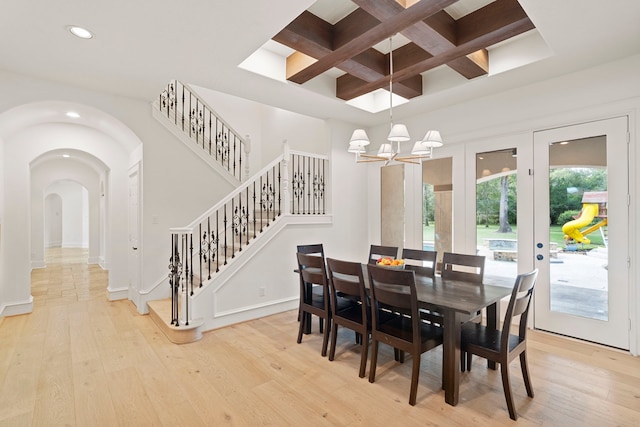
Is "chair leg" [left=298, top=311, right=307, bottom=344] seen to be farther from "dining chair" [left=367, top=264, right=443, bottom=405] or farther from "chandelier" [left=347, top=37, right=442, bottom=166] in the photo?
"chandelier" [left=347, top=37, right=442, bottom=166]

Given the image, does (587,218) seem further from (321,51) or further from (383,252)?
(321,51)

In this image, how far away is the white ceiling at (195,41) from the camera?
2408 millimetres

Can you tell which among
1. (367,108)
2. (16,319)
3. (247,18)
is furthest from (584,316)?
(16,319)

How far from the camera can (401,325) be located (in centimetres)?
268

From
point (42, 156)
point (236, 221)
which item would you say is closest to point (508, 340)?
point (236, 221)

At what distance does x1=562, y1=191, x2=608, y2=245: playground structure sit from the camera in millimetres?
3348

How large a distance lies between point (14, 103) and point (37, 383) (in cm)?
295

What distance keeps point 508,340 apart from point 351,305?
1.47 metres

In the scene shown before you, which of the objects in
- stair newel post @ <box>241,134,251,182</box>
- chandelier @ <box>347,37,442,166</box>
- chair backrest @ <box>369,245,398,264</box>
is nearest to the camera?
chandelier @ <box>347,37,442,166</box>

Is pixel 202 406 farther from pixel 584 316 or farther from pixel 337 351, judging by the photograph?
pixel 584 316

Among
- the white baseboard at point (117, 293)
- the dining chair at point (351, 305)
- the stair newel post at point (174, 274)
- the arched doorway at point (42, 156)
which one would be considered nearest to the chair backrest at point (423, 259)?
the dining chair at point (351, 305)

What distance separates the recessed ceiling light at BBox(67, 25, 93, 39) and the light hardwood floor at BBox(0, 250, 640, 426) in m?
2.99

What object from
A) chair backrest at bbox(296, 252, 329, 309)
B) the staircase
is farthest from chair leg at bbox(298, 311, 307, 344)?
the staircase

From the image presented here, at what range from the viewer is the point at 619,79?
3.23 metres
